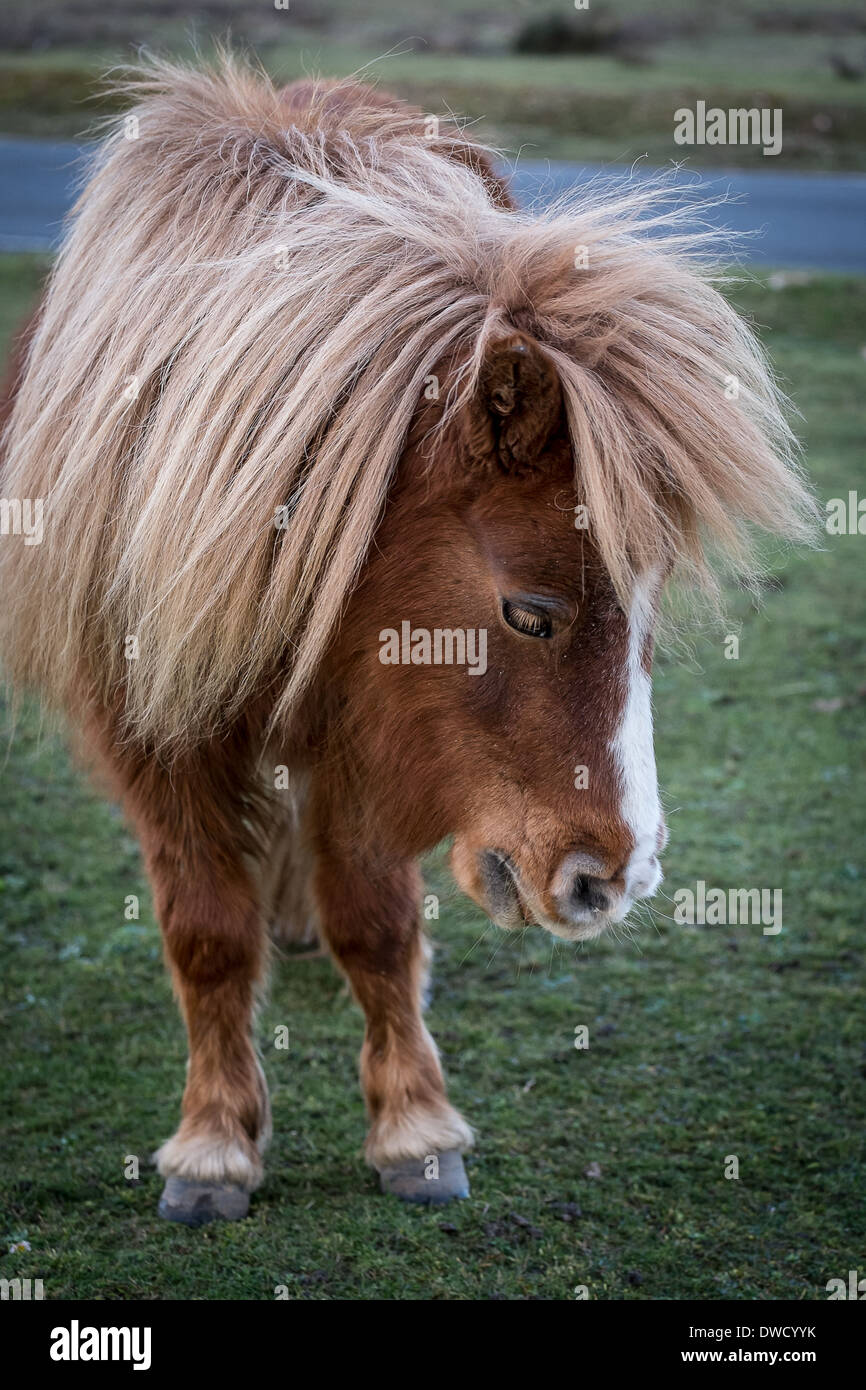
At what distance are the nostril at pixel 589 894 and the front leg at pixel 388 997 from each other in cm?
97

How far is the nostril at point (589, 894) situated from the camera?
2500mm

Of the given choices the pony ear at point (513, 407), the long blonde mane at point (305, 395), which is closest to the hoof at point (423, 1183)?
the long blonde mane at point (305, 395)

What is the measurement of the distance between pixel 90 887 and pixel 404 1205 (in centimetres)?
210

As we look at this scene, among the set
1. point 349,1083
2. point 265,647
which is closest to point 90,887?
point 349,1083

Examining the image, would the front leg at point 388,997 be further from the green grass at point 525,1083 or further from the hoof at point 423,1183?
the green grass at point 525,1083

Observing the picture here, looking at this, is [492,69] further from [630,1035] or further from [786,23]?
[630,1035]

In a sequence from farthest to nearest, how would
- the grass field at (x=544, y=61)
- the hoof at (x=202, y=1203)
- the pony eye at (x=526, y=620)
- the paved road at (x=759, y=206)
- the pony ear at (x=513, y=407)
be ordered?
the grass field at (x=544, y=61)
the paved road at (x=759, y=206)
the hoof at (x=202, y=1203)
the pony eye at (x=526, y=620)
the pony ear at (x=513, y=407)

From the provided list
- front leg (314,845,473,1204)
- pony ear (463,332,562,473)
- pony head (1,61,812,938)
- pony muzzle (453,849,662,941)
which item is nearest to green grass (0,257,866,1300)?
front leg (314,845,473,1204)

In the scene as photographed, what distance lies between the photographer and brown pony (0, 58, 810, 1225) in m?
2.46

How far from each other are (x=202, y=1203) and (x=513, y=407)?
212 cm

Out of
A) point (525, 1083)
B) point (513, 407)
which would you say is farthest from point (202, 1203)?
point (513, 407)

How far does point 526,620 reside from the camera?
2.46m

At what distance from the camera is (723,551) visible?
103 inches

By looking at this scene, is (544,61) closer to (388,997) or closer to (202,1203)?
(388,997)
